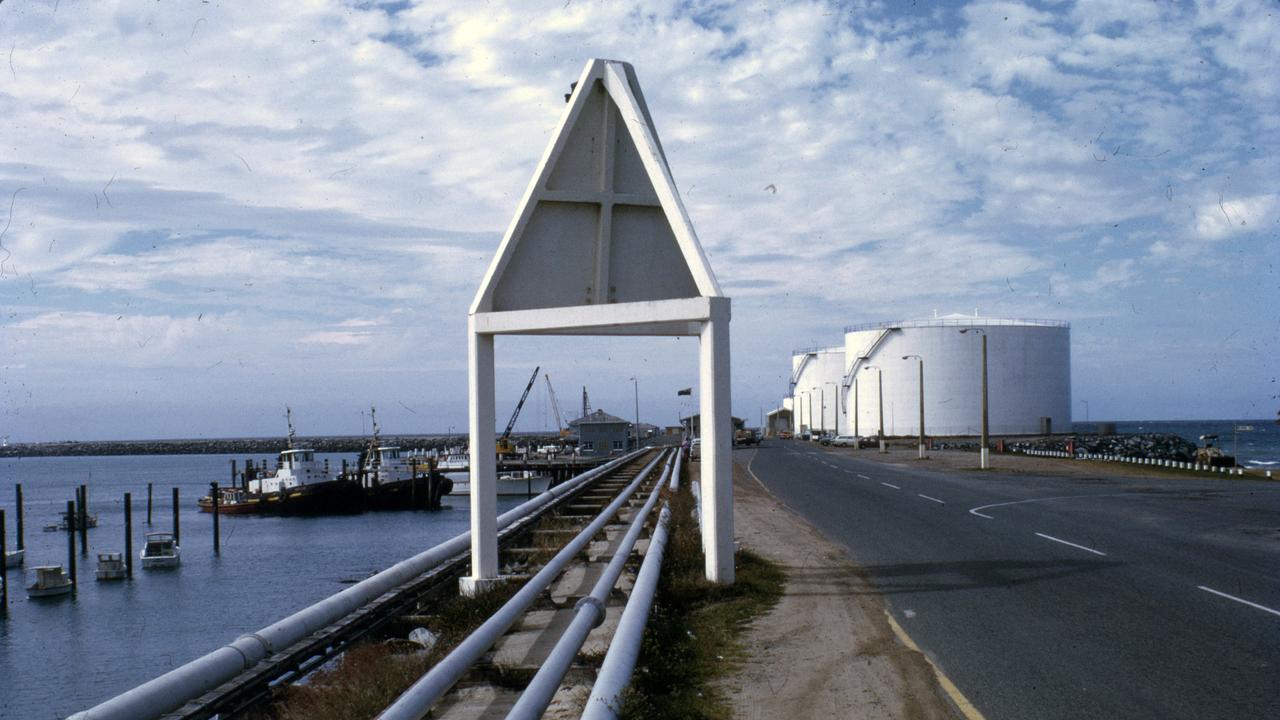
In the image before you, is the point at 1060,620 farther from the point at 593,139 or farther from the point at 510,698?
the point at 593,139

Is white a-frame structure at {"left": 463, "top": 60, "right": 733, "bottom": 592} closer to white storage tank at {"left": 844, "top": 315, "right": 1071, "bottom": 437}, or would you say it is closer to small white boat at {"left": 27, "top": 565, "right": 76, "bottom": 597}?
small white boat at {"left": 27, "top": 565, "right": 76, "bottom": 597}

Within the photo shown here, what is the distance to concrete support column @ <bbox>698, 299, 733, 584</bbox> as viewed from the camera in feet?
39.0

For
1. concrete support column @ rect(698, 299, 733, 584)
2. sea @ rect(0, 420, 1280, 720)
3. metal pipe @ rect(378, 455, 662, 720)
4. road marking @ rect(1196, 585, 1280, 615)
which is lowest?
sea @ rect(0, 420, 1280, 720)

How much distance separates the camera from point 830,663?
8.88m

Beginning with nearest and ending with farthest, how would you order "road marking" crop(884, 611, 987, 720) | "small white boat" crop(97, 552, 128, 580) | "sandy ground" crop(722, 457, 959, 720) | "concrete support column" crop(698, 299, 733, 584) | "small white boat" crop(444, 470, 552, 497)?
"road marking" crop(884, 611, 987, 720)
"sandy ground" crop(722, 457, 959, 720)
"concrete support column" crop(698, 299, 733, 584)
"small white boat" crop(97, 552, 128, 580)
"small white boat" crop(444, 470, 552, 497)

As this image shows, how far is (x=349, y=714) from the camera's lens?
293 inches

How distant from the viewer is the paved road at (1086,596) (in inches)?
308

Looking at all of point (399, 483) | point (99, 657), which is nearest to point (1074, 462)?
point (99, 657)

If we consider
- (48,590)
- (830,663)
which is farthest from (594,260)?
(48,590)

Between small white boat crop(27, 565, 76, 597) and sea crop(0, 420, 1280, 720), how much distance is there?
0.55 metres

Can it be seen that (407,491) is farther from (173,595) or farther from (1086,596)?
(1086,596)

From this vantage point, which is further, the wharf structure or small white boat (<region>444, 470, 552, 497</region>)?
the wharf structure

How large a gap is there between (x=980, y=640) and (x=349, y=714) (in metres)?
5.72

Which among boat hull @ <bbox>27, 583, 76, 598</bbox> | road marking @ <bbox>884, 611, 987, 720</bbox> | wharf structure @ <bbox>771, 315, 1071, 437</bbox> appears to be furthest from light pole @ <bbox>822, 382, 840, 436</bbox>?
road marking @ <bbox>884, 611, 987, 720</bbox>
